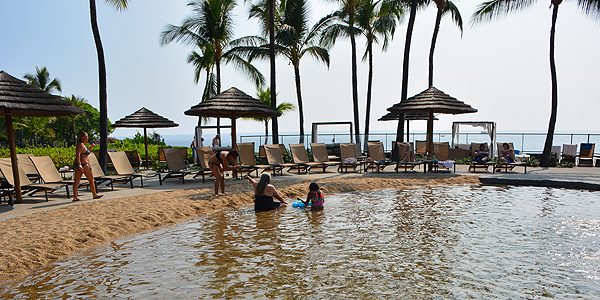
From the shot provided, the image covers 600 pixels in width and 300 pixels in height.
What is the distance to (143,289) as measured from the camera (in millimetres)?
4363

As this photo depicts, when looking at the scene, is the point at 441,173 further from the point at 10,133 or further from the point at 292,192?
the point at 10,133

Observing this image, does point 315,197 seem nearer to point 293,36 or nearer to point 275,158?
point 275,158

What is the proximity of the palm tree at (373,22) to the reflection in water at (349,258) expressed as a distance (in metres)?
14.2

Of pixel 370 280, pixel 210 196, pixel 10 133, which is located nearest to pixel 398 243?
pixel 370 280

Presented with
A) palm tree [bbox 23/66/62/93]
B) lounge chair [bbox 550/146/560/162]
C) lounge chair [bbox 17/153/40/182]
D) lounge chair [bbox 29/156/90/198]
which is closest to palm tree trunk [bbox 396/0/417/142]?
lounge chair [bbox 550/146/560/162]

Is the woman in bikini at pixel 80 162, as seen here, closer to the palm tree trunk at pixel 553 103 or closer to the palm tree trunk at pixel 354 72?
the palm tree trunk at pixel 354 72

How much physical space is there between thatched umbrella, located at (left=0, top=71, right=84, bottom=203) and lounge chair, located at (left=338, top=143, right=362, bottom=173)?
28.2 feet

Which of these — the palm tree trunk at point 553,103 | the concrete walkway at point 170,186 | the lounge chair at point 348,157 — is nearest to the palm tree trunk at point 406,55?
the lounge chair at point 348,157

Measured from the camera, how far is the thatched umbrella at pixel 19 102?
24.1 feet

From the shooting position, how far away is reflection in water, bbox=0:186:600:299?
4.30 m

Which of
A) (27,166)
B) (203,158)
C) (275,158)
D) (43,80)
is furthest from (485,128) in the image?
(43,80)

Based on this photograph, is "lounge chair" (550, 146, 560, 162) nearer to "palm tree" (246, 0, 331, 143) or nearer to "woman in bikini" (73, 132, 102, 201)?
"palm tree" (246, 0, 331, 143)

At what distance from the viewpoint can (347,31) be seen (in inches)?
931

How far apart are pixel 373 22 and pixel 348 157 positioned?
13913 mm
